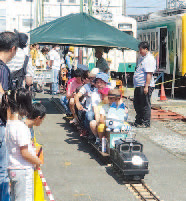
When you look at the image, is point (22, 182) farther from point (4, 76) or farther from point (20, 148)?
point (4, 76)

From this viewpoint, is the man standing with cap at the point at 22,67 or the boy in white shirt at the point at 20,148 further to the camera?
the man standing with cap at the point at 22,67

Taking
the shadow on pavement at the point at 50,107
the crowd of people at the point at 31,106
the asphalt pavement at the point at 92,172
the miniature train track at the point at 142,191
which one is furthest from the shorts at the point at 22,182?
the shadow on pavement at the point at 50,107

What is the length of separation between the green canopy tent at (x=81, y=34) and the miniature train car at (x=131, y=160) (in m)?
5.94

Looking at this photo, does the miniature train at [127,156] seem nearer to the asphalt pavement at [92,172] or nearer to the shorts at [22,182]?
the asphalt pavement at [92,172]

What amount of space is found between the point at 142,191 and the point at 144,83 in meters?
5.11

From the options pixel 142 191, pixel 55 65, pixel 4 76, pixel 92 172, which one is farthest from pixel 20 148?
pixel 55 65

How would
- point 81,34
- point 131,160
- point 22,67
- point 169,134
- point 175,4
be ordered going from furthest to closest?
point 175,4 < point 81,34 < point 169,134 < point 22,67 < point 131,160

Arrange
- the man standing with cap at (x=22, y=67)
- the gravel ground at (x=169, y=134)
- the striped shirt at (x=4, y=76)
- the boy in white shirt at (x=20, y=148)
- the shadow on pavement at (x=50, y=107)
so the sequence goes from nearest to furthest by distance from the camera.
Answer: the boy in white shirt at (x=20, y=148)
the striped shirt at (x=4, y=76)
the man standing with cap at (x=22, y=67)
the gravel ground at (x=169, y=134)
the shadow on pavement at (x=50, y=107)

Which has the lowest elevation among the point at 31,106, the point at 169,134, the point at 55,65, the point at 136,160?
the point at 169,134

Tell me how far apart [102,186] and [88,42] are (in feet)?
22.2

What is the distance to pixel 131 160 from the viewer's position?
7152 millimetres

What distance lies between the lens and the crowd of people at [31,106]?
4.49 m

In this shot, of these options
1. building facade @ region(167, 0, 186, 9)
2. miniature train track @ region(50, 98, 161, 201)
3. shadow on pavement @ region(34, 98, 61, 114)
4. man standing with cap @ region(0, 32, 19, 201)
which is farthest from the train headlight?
building facade @ region(167, 0, 186, 9)

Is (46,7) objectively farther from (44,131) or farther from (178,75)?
(44,131)
